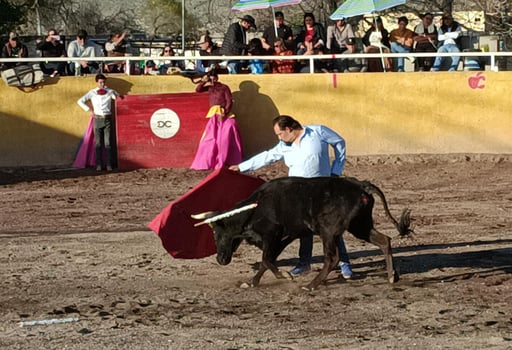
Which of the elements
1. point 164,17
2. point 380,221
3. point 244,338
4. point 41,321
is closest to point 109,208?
point 380,221

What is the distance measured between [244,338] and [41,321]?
1.81m

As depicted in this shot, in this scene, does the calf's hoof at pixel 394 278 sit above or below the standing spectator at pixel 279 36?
below

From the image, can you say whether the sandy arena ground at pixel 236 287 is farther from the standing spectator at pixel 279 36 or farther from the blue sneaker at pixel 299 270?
the standing spectator at pixel 279 36

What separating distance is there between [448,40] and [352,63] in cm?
190

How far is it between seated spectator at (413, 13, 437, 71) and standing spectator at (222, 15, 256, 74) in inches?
125

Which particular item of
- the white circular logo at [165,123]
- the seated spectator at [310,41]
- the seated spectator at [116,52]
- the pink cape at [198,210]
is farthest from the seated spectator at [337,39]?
the pink cape at [198,210]

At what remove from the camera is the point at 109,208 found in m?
15.1

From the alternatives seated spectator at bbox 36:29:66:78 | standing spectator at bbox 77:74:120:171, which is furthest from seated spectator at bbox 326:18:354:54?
seated spectator at bbox 36:29:66:78

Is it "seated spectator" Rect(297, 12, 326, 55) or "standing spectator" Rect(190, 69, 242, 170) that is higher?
"seated spectator" Rect(297, 12, 326, 55)

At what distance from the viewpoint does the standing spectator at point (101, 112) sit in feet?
60.7

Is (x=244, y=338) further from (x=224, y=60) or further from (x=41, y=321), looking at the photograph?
(x=224, y=60)

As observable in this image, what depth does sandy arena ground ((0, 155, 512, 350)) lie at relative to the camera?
7.93 meters

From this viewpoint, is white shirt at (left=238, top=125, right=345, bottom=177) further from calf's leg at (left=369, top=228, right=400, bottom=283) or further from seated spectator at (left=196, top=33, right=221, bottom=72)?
seated spectator at (left=196, top=33, right=221, bottom=72)

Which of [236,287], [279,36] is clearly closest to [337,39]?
[279,36]
